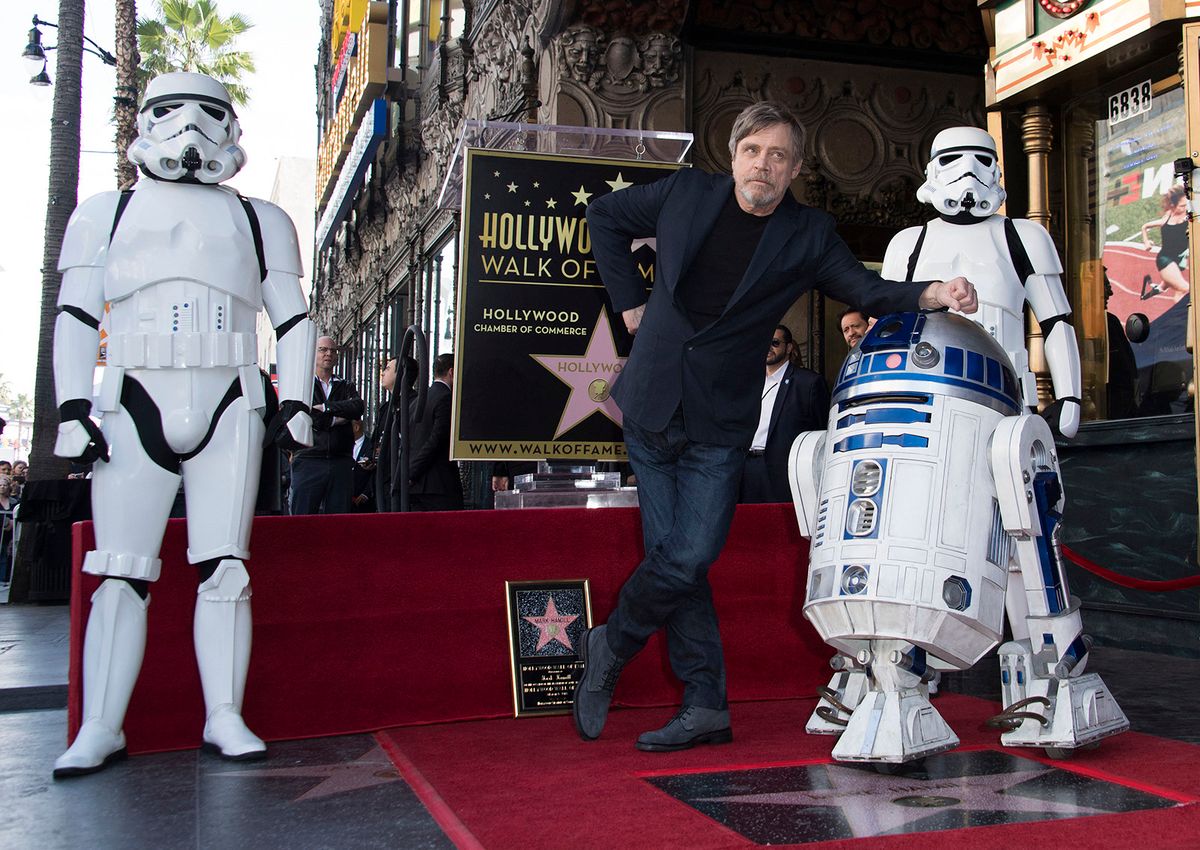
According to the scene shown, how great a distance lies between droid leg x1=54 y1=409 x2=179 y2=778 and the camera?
3.48 m

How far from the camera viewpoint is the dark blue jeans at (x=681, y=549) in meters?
3.51

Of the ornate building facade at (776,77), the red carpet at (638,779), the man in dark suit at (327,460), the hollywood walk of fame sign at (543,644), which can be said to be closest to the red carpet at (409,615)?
the hollywood walk of fame sign at (543,644)

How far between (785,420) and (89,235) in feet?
11.9

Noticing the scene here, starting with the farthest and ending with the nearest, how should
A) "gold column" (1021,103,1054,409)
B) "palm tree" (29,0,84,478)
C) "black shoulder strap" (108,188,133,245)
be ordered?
"palm tree" (29,0,84,478) < "gold column" (1021,103,1054,409) < "black shoulder strap" (108,188,133,245)

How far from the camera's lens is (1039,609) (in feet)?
11.6

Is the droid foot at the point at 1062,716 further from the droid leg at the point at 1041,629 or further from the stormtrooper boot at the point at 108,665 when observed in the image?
the stormtrooper boot at the point at 108,665

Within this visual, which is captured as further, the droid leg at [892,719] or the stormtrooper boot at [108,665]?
the stormtrooper boot at [108,665]

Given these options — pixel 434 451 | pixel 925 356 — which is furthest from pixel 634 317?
pixel 434 451

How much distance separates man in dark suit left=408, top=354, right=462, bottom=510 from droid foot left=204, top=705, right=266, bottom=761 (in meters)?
3.47

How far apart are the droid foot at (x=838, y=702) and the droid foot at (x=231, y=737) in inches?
70.0

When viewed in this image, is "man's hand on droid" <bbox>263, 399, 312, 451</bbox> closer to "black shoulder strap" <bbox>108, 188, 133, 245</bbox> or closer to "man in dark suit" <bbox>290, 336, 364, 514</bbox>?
"black shoulder strap" <bbox>108, 188, 133, 245</bbox>

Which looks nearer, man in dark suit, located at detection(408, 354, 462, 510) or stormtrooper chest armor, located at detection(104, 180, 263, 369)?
stormtrooper chest armor, located at detection(104, 180, 263, 369)

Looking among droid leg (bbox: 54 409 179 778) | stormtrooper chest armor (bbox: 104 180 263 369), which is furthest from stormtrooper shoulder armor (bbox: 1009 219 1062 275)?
droid leg (bbox: 54 409 179 778)

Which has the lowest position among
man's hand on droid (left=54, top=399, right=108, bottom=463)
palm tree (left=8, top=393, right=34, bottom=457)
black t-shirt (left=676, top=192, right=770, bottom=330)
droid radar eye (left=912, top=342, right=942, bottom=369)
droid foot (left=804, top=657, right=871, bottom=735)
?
droid foot (left=804, top=657, right=871, bottom=735)
